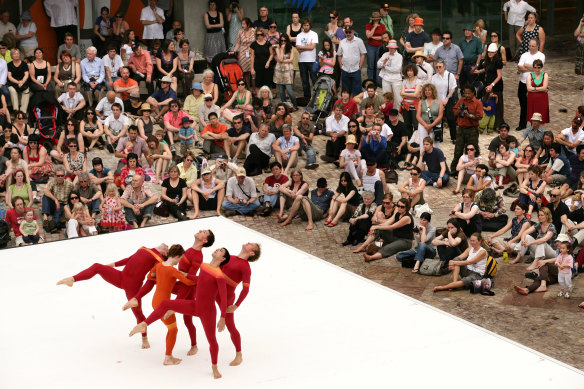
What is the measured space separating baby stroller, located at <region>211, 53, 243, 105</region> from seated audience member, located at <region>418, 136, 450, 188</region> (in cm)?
410

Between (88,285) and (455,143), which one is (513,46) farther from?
(88,285)

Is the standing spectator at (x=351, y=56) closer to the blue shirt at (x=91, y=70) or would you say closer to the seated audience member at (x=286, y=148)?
the seated audience member at (x=286, y=148)

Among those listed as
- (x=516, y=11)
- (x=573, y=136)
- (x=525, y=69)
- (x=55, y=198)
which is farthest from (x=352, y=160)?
(x=516, y=11)

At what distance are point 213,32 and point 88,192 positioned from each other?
5.69m

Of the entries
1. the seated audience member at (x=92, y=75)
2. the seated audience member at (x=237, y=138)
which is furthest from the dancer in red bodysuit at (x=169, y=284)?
the seated audience member at (x=92, y=75)

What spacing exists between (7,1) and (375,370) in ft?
41.3

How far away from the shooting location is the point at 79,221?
1467 cm

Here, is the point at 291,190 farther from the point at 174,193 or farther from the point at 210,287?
the point at 210,287

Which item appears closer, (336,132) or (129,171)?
(129,171)

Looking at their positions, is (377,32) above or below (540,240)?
above

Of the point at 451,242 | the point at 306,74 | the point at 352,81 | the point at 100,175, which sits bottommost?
the point at 451,242

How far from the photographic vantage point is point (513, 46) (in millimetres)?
22016

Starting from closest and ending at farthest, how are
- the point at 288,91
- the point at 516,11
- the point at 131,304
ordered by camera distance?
the point at 131,304 < the point at 288,91 < the point at 516,11

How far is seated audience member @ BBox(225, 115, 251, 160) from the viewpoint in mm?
16953
